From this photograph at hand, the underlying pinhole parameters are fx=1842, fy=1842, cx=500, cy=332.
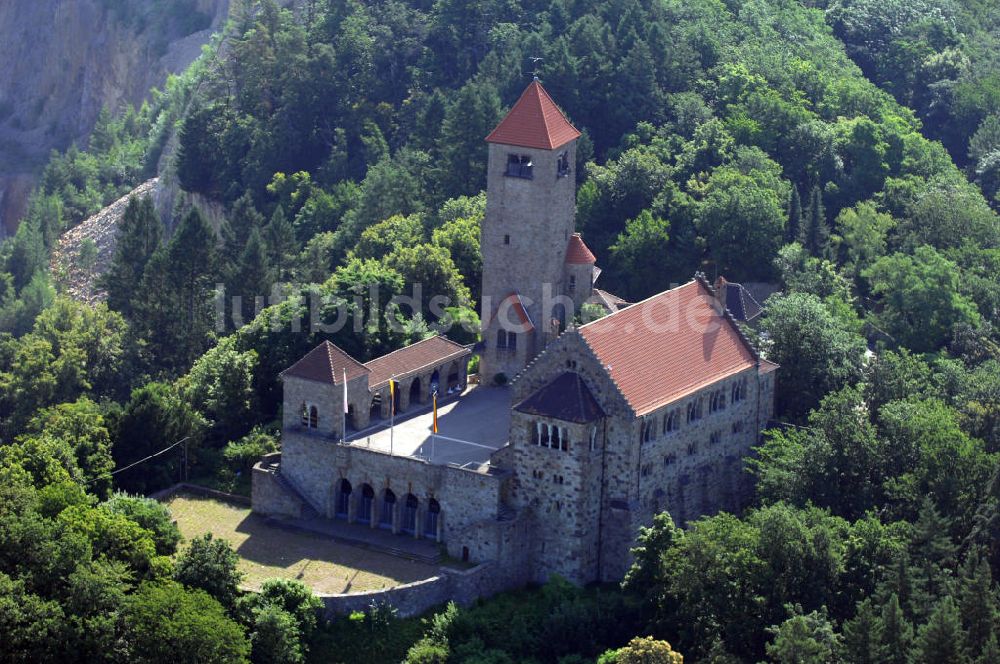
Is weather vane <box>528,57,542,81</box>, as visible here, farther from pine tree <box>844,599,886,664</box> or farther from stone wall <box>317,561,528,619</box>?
pine tree <box>844,599,886,664</box>

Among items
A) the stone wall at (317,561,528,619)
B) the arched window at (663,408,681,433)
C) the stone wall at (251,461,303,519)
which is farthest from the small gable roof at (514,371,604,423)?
the stone wall at (251,461,303,519)

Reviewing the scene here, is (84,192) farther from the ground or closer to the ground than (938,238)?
closer to the ground

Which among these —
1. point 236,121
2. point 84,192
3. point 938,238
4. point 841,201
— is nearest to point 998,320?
point 938,238

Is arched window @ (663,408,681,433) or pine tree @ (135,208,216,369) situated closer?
arched window @ (663,408,681,433)

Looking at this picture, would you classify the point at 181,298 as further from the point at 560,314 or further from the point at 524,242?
the point at 560,314

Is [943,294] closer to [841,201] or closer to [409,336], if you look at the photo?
[841,201]

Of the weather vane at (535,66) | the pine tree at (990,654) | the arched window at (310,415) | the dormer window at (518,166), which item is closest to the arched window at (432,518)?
the arched window at (310,415)

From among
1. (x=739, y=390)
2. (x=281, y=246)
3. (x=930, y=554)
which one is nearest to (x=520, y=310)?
(x=739, y=390)
